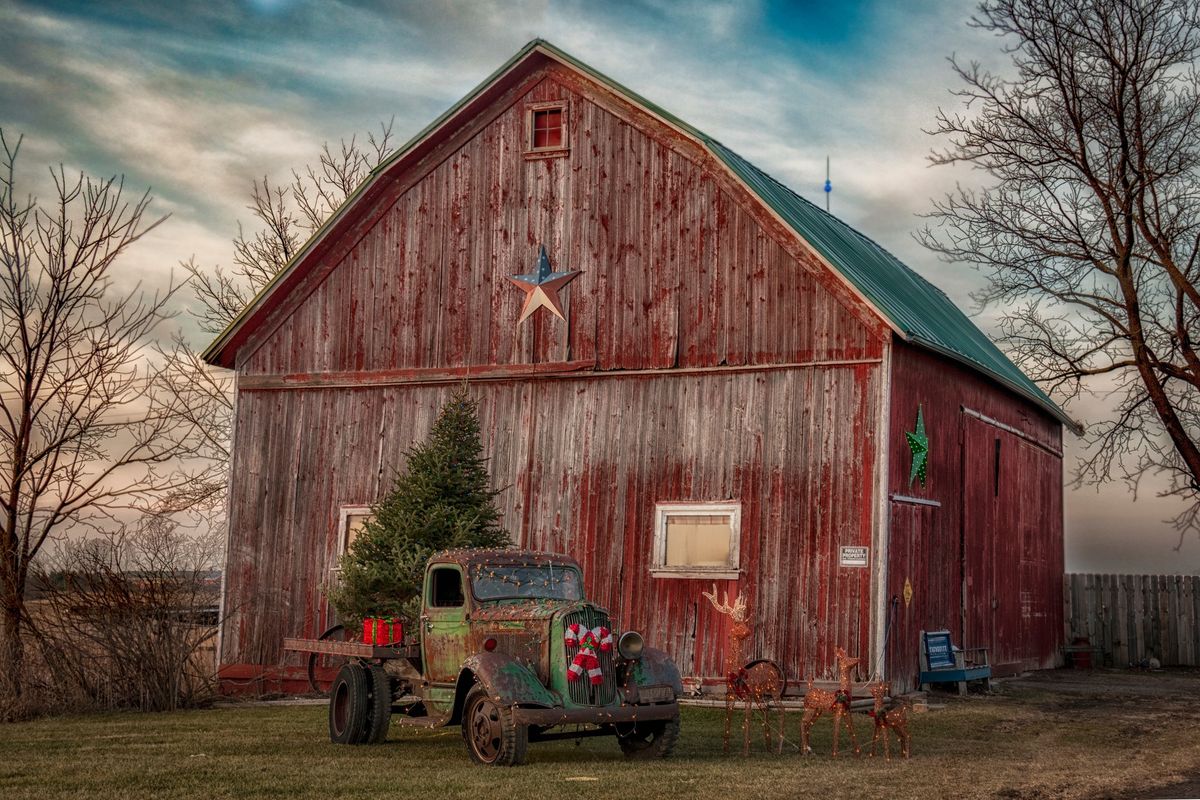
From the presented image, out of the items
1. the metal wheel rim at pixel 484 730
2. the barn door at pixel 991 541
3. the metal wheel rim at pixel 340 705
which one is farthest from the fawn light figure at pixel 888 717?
the barn door at pixel 991 541

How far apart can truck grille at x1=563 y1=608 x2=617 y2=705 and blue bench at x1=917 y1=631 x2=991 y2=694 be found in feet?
26.7

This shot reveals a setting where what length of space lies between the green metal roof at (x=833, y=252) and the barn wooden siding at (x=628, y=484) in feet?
3.80

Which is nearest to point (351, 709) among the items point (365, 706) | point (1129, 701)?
point (365, 706)

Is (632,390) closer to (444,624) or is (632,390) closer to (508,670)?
(444,624)

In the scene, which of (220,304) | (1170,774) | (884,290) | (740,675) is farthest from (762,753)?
(220,304)

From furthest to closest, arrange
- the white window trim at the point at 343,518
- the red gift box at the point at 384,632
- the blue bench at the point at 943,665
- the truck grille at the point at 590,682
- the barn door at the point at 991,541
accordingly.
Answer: the barn door at the point at 991,541
the white window trim at the point at 343,518
the blue bench at the point at 943,665
the red gift box at the point at 384,632
the truck grille at the point at 590,682

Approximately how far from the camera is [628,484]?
1923 cm

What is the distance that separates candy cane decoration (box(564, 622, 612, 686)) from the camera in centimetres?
1196

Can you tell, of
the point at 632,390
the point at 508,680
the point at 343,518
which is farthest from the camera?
the point at 343,518

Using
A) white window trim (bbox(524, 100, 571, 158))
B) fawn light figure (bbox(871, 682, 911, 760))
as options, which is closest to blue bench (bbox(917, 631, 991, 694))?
fawn light figure (bbox(871, 682, 911, 760))

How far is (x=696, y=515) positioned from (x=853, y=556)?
2.39m

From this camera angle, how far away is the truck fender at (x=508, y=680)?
37.9 feet

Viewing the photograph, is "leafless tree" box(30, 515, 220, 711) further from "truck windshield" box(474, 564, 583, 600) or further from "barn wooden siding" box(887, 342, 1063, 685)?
"barn wooden siding" box(887, 342, 1063, 685)

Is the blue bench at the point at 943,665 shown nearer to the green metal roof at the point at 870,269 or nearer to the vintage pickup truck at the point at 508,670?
the green metal roof at the point at 870,269
